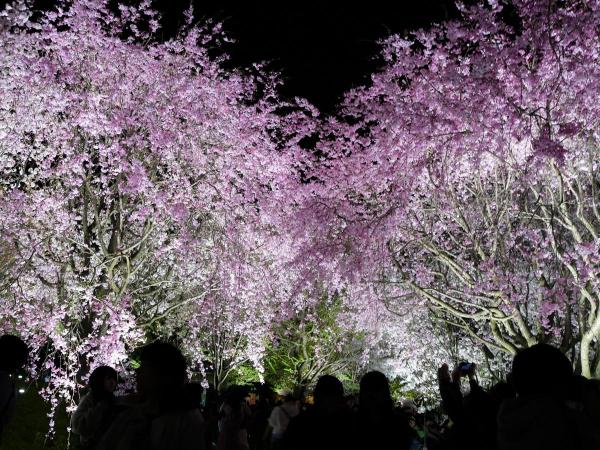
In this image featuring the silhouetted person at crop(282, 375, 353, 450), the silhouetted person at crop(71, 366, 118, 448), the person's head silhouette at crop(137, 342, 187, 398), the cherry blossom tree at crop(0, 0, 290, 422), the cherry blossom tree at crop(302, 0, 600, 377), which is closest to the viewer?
the person's head silhouette at crop(137, 342, 187, 398)

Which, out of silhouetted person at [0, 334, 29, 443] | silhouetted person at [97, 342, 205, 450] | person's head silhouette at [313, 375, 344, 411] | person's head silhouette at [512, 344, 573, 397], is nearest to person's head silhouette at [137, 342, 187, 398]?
silhouetted person at [97, 342, 205, 450]

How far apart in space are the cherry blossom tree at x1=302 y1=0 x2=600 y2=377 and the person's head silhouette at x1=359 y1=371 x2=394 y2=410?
589 cm

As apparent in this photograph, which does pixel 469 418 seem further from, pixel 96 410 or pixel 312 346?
pixel 312 346

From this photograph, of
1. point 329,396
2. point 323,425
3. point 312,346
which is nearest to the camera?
point 323,425

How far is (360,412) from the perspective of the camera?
13.2ft

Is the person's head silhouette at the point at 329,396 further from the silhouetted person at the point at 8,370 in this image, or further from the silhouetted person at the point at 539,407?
the silhouetted person at the point at 8,370

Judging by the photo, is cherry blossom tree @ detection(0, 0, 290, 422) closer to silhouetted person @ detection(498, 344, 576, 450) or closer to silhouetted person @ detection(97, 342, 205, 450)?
silhouetted person @ detection(97, 342, 205, 450)

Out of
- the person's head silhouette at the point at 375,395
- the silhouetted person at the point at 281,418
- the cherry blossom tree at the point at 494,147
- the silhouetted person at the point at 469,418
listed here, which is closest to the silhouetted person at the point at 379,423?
the person's head silhouette at the point at 375,395

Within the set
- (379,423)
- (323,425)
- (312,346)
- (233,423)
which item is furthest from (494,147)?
(312,346)

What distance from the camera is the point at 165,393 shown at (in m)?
3.04

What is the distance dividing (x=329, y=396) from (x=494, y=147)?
7702 mm

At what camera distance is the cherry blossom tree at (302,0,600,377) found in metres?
9.56

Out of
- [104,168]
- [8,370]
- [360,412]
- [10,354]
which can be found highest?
[104,168]

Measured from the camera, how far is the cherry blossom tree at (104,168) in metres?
11.8
